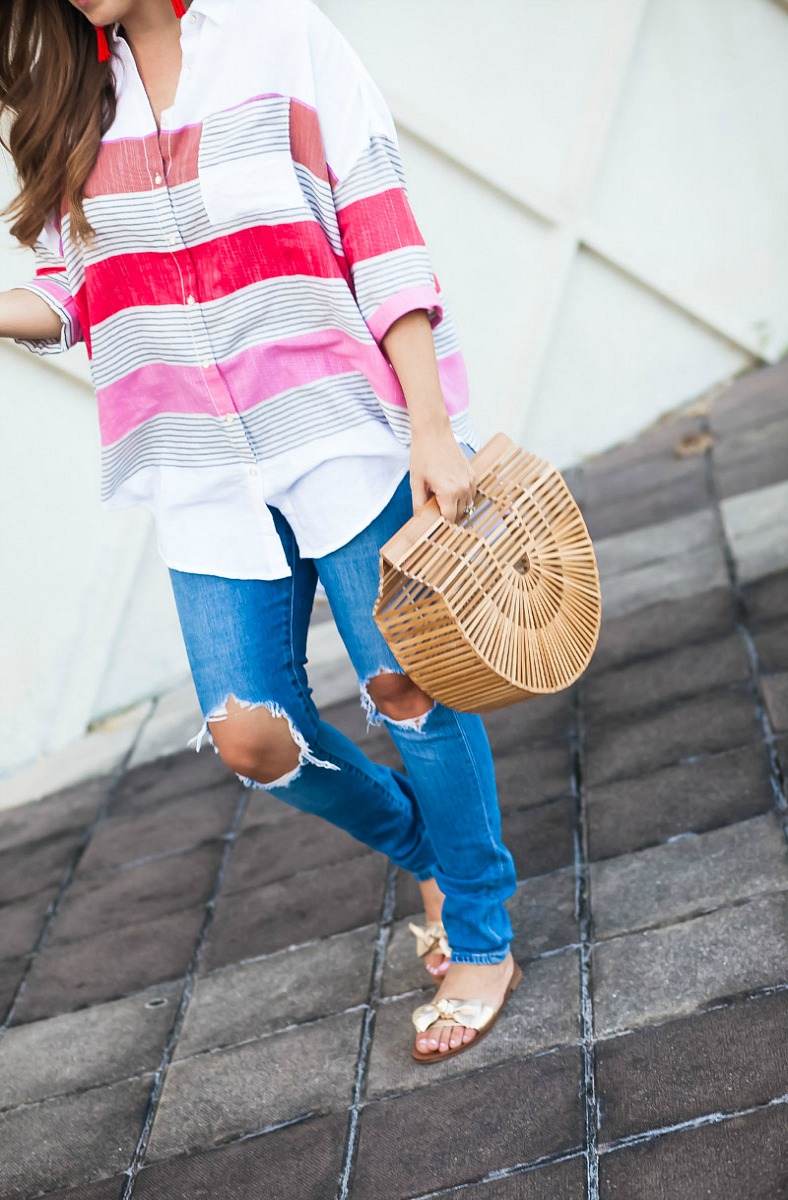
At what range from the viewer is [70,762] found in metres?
4.25

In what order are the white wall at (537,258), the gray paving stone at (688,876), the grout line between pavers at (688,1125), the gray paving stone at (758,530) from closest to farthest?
the grout line between pavers at (688,1125) < the gray paving stone at (688,876) < the gray paving stone at (758,530) < the white wall at (537,258)

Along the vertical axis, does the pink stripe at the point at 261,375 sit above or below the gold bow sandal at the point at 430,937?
above

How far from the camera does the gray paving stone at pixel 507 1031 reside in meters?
2.21

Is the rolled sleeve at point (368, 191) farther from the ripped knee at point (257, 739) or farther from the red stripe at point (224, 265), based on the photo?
the ripped knee at point (257, 739)

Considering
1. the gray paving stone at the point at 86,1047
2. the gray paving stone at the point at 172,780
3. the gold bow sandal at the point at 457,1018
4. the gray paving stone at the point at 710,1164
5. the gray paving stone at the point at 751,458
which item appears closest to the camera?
the gray paving stone at the point at 710,1164

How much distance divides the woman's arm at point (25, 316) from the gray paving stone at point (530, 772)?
1.59 meters

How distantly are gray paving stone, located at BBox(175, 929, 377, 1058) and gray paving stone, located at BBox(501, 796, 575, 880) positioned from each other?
39cm

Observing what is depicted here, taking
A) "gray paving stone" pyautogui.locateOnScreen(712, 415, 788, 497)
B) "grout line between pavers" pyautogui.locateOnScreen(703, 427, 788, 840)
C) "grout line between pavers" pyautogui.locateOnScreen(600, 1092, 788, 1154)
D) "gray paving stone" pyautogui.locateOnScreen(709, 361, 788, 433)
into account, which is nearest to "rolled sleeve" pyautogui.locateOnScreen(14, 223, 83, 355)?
"grout line between pavers" pyautogui.locateOnScreen(600, 1092, 788, 1154)

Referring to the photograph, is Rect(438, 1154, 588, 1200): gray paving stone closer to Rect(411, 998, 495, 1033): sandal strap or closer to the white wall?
Rect(411, 998, 495, 1033): sandal strap

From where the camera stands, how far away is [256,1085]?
235 centimetres

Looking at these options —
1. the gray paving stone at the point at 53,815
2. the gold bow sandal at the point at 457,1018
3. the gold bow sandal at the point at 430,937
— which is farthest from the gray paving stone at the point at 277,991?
the gray paving stone at the point at 53,815

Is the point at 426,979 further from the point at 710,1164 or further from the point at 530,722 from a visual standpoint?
the point at 530,722

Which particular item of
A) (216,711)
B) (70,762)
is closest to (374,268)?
(216,711)

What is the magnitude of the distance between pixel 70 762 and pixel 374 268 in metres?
2.75
